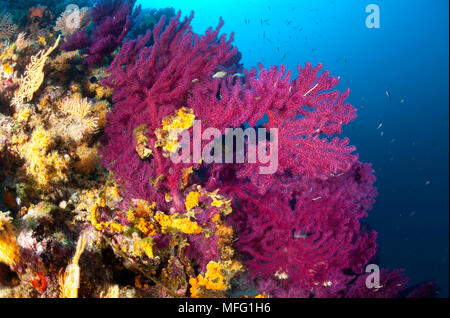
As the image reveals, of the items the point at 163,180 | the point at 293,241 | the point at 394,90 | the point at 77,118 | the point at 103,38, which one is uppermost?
the point at 394,90

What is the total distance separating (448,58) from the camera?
6550 cm

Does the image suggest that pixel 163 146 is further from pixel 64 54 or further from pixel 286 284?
→ pixel 64 54

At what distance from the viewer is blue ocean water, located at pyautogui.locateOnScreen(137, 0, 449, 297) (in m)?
27.9

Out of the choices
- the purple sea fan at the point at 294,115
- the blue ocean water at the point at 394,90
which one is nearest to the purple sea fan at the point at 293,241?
the purple sea fan at the point at 294,115

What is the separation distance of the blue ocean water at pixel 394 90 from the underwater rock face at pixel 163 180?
16.4 feet

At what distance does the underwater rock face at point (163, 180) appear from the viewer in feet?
8.71

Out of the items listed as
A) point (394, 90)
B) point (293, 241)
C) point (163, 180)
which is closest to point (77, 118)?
point (163, 180)

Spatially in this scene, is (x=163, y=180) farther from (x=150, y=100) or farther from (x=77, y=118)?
(x=77, y=118)

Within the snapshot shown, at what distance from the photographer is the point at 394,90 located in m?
58.6

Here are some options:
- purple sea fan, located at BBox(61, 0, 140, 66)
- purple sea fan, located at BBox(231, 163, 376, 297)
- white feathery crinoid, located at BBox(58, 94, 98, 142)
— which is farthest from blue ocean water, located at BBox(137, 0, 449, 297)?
white feathery crinoid, located at BBox(58, 94, 98, 142)

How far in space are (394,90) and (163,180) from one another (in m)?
69.8

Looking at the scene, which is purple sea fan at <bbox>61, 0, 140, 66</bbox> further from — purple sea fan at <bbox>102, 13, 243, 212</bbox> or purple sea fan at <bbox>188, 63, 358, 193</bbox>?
purple sea fan at <bbox>188, 63, 358, 193</bbox>

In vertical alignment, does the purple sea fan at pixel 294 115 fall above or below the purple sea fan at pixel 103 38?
below

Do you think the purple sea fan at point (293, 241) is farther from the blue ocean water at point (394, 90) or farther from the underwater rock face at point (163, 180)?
the blue ocean water at point (394, 90)
